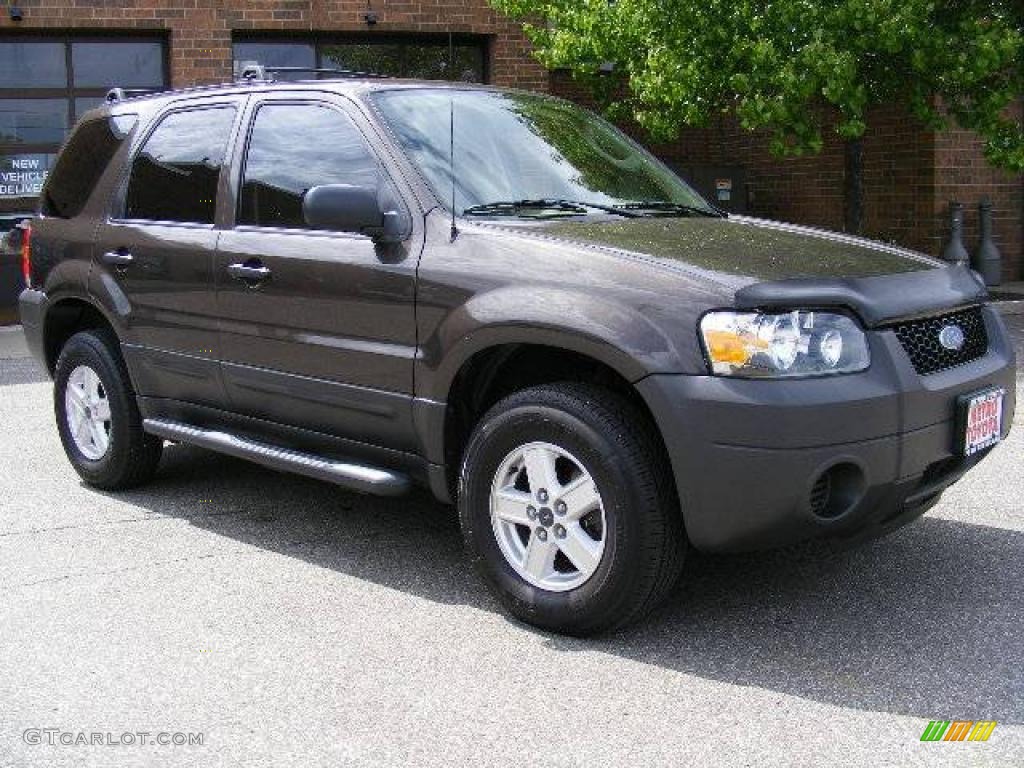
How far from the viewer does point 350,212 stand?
4.33m

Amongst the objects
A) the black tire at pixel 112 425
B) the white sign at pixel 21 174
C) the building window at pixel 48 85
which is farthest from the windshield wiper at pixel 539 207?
the white sign at pixel 21 174

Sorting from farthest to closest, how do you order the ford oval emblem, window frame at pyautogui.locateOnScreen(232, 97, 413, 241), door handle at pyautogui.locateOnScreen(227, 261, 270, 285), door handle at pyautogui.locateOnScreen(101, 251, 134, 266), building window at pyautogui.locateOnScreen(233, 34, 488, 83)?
building window at pyautogui.locateOnScreen(233, 34, 488, 83) → door handle at pyautogui.locateOnScreen(101, 251, 134, 266) → door handle at pyautogui.locateOnScreen(227, 261, 270, 285) → window frame at pyautogui.locateOnScreen(232, 97, 413, 241) → the ford oval emblem

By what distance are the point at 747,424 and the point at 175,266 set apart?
110 inches

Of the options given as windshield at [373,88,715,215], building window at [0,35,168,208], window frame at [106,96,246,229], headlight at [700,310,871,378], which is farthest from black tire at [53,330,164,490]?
building window at [0,35,168,208]

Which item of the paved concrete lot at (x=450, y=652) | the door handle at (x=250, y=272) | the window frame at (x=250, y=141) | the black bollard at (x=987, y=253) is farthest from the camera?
the black bollard at (x=987, y=253)

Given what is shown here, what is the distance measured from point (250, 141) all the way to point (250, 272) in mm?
618

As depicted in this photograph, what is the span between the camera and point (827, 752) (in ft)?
10.8

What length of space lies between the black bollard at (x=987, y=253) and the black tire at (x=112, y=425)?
11723mm

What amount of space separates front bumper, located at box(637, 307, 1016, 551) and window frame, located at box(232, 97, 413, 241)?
55.8 inches

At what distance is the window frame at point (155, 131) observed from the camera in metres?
5.33

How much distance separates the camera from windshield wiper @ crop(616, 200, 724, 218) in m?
4.99

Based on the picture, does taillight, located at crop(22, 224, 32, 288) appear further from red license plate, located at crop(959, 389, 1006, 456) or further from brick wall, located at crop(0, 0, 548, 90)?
brick wall, located at crop(0, 0, 548, 90)

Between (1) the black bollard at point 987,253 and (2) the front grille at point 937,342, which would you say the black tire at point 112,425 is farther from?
(1) the black bollard at point 987,253

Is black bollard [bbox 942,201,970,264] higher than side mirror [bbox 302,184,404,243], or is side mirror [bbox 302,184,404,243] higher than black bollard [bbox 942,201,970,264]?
side mirror [bbox 302,184,404,243]
